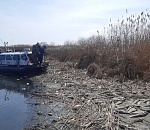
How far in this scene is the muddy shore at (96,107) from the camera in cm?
751

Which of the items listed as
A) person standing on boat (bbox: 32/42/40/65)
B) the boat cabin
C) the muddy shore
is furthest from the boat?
the muddy shore

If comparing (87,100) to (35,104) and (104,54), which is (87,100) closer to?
(35,104)

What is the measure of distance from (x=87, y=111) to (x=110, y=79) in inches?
248

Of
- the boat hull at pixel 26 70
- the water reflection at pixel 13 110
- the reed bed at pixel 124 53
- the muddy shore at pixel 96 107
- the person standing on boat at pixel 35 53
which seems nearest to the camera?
the muddy shore at pixel 96 107

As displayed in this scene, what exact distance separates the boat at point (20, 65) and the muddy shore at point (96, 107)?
6669 millimetres

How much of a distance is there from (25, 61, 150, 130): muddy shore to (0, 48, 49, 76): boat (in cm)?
667

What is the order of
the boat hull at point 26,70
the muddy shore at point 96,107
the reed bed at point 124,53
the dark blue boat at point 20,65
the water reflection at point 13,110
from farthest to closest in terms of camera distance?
the dark blue boat at point 20,65 < the boat hull at point 26,70 < the reed bed at point 124,53 < the water reflection at point 13,110 < the muddy shore at point 96,107

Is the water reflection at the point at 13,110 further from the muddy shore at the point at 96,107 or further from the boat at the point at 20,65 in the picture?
the boat at the point at 20,65

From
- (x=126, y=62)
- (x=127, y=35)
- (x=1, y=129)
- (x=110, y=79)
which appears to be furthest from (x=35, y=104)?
(x=127, y=35)

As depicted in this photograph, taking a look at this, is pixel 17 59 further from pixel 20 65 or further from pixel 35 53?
pixel 35 53

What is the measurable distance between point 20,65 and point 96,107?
43.3 feet

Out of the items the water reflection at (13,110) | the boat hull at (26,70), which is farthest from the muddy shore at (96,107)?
the boat hull at (26,70)

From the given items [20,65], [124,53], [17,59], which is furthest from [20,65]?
[124,53]

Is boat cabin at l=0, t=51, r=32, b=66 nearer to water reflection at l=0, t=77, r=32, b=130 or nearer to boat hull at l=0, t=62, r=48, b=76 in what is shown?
boat hull at l=0, t=62, r=48, b=76
